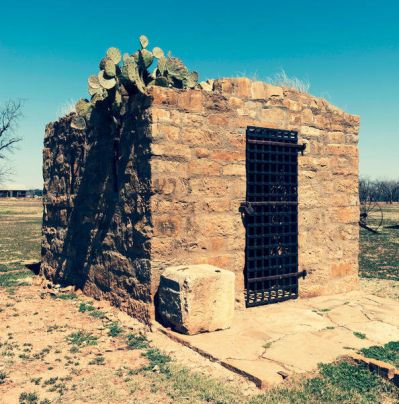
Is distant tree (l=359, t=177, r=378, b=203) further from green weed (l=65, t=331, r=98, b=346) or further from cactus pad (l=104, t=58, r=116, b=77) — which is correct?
green weed (l=65, t=331, r=98, b=346)

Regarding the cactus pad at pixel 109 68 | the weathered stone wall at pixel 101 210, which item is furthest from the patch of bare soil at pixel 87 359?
the cactus pad at pixel 109 68

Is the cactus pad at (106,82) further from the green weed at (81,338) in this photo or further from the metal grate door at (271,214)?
the green weed at (81,338)

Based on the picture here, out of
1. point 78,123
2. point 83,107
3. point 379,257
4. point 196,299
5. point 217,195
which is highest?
point 83,107

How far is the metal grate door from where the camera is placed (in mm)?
5242

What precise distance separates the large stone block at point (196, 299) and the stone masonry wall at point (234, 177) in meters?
0.38

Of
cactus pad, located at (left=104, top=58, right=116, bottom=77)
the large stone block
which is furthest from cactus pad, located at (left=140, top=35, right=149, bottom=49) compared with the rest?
the large stone block

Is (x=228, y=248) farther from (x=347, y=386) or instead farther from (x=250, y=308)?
(x=347, y=386)

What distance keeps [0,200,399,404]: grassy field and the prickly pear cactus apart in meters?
2.58

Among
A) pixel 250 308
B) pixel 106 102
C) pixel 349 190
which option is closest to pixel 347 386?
pixel 250 308

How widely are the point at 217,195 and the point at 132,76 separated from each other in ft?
5.60

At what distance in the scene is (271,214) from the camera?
212 inches

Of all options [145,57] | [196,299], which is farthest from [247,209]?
[145,57]

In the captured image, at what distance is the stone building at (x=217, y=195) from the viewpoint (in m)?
4.66

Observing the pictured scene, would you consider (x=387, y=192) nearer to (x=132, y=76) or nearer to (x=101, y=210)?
(x=101, y=210)
